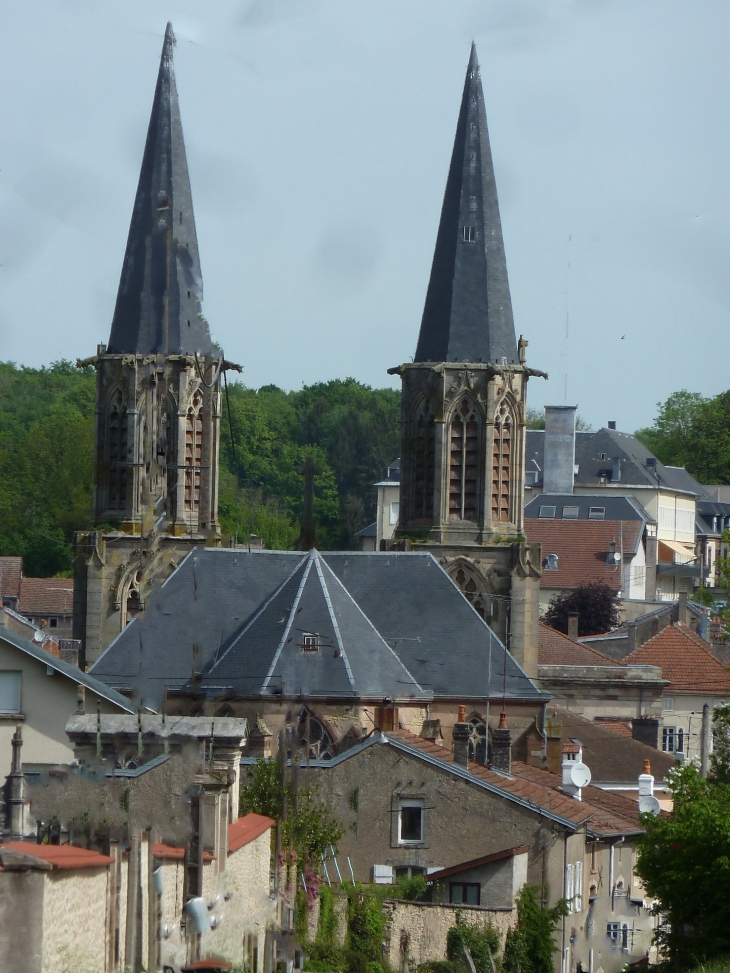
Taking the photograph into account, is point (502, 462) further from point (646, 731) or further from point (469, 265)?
point (646, 731)

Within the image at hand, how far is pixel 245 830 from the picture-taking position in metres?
26.3

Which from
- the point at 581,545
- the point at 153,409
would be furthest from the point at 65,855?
the point at 581,545

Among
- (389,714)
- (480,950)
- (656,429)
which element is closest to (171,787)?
(480,950)

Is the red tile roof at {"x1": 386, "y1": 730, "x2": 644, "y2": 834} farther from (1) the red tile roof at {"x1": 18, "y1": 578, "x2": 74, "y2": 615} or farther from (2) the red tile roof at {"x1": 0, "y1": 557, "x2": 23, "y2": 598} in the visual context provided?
(1) the red tile roof at {"x1": 18, "y1": 578, "x2": 74, "y2": 615}

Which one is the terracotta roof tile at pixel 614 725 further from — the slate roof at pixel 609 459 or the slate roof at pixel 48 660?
the slate roof at pixel 609 459

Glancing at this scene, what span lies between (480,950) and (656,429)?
401 feet

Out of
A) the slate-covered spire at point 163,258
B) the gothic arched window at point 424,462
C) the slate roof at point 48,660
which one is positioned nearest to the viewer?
the slate roof at point 48,660

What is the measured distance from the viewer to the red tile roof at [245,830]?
25094mm

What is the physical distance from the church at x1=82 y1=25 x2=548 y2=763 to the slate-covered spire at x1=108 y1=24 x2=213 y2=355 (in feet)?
0.19

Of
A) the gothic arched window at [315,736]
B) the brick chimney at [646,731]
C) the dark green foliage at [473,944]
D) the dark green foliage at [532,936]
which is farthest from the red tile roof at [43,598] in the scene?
the dark green foliage at [473,944]

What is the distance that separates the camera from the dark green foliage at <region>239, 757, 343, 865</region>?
34.4m

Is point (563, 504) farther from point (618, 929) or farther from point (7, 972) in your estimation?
point (7, 972)

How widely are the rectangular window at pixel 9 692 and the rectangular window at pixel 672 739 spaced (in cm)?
4266

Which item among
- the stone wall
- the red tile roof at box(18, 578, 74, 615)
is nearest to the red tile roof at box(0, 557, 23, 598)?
the red tile roof at box(18, 578, 74, 615)
